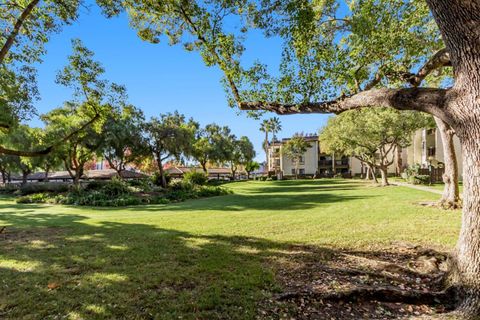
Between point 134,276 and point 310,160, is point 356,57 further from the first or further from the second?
point 310,160

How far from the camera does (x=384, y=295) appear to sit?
12.0 feet

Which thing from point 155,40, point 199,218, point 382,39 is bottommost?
point 199,218

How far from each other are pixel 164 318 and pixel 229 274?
151cm

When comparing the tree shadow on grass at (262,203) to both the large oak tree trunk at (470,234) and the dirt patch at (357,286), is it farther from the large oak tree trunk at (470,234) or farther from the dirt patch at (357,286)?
the large oak tree trunk at (470,234)

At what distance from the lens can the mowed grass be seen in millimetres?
3506

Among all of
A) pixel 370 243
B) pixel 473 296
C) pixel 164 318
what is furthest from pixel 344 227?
pixel 164 318

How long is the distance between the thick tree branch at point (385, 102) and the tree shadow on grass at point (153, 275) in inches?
110

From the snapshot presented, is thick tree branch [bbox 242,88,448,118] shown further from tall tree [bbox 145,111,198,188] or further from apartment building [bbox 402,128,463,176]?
apartment building [bbox 402,128,463,176]

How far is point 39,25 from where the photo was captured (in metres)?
8.00

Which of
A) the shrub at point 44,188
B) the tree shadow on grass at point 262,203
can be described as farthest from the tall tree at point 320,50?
the shrub at point 44,188

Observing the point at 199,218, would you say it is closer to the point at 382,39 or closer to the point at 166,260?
the point at 166,260

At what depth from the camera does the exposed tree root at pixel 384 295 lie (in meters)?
3.51

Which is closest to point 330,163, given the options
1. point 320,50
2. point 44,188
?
point 44,188

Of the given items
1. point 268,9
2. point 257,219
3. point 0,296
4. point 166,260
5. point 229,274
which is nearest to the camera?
point 0,296
